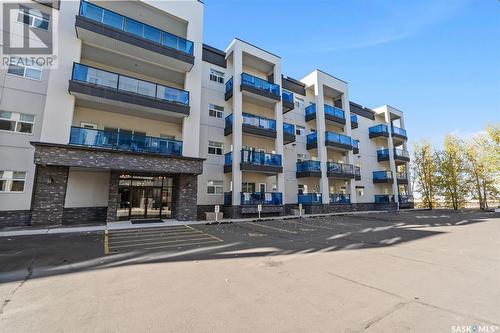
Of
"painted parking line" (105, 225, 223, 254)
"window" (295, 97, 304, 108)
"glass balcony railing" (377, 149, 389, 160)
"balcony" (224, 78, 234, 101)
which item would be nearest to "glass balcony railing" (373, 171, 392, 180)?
"glass balcony railing" (377, 149, 389, 160)

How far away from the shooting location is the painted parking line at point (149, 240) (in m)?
9.08

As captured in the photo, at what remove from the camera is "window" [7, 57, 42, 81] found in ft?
46.2

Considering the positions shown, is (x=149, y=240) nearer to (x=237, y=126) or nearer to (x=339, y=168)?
(x=237, y=126)

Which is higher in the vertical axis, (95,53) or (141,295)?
(95,53)

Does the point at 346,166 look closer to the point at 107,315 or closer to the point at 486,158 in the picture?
the point at 486,158

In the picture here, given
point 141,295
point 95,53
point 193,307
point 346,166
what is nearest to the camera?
point 193,307

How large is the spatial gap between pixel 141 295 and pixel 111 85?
1480 centimetres

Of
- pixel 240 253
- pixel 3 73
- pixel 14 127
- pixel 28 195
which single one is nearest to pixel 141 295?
pixel 240 253

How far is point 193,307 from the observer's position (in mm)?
4215

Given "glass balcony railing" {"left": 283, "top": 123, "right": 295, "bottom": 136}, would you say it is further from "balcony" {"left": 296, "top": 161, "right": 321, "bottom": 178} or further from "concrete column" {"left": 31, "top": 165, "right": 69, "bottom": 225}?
"concrete column" {"left": 31, "top": 165, "right": 69, "bottom": 225}

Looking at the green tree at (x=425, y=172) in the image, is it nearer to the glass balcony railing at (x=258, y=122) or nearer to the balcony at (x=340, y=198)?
the balcony at (x=340, y=198)

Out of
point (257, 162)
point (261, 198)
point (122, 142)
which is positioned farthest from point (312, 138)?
point (122, 142)

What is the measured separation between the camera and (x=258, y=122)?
2164 centimetres

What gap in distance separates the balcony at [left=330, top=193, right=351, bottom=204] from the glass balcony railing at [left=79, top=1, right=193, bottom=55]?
21.2m
